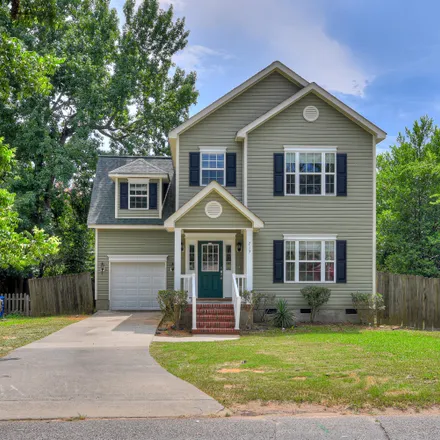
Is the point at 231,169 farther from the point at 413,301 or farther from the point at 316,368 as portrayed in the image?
the point at 316,368

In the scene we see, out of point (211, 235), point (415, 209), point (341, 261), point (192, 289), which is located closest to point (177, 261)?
point (192, 289)

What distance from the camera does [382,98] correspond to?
81.9 feet

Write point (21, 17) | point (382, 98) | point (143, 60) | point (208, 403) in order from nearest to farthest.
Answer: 1. point (208, 403)
2. point (21, 17)
3. point (382, 98)
4. point (143, 60)

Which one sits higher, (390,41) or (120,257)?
(390,41)

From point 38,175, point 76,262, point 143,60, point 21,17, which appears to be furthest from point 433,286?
point 143,60

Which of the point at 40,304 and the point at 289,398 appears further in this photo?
the point at 40,304

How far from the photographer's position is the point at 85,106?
24250 mm

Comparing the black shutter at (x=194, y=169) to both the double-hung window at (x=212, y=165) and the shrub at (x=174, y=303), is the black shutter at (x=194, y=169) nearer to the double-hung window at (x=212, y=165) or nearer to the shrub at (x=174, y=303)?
the double-hung window at (x=212, y=165)

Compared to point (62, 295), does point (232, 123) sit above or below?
above

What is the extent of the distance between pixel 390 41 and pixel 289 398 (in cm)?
1373

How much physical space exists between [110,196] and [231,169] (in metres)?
5.79

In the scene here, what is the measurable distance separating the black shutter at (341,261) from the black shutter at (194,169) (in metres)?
5.25

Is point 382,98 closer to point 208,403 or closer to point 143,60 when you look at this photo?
point 143,60

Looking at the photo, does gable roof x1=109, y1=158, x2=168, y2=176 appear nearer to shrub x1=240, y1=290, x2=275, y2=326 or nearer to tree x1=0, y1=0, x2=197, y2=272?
tree x1=0, y1=0, x2=197, y2=272
